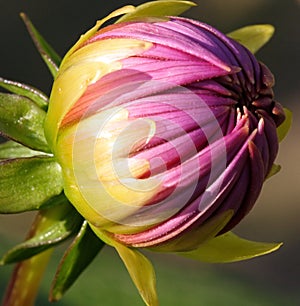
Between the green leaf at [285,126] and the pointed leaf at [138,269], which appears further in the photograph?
the green leaf at [285,126]

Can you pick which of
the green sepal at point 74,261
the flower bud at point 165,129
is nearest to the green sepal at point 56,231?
the green sepal at point 74,261

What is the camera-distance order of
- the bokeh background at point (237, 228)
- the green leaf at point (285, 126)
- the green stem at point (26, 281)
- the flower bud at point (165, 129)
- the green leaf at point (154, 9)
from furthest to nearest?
the bokeh background at point (237, 228) < the green stem at point (26, 281) < the green leaf at point (285, 126) < the green leaf at point (154, 9) < the flower bud at point (165, 129)

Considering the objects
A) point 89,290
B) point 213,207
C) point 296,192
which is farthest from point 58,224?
point 296,192

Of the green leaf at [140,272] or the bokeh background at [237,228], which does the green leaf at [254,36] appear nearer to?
the green leaf at [140,272]

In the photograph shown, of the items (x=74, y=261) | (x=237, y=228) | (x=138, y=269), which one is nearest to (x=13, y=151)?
(x=74, y=261)

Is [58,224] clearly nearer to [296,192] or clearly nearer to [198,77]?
[198,77]

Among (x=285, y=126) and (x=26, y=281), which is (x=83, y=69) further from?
(x=26, y=281)

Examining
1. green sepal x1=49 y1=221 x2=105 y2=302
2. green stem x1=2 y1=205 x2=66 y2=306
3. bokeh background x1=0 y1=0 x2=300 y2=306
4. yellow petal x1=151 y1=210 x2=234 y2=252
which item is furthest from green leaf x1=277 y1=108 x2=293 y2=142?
bokeh background x1=0 y1=0 x2=300 y2=306

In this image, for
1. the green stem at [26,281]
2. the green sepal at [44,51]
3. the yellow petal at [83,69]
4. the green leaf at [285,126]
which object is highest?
the yellow petal at [83,69]
